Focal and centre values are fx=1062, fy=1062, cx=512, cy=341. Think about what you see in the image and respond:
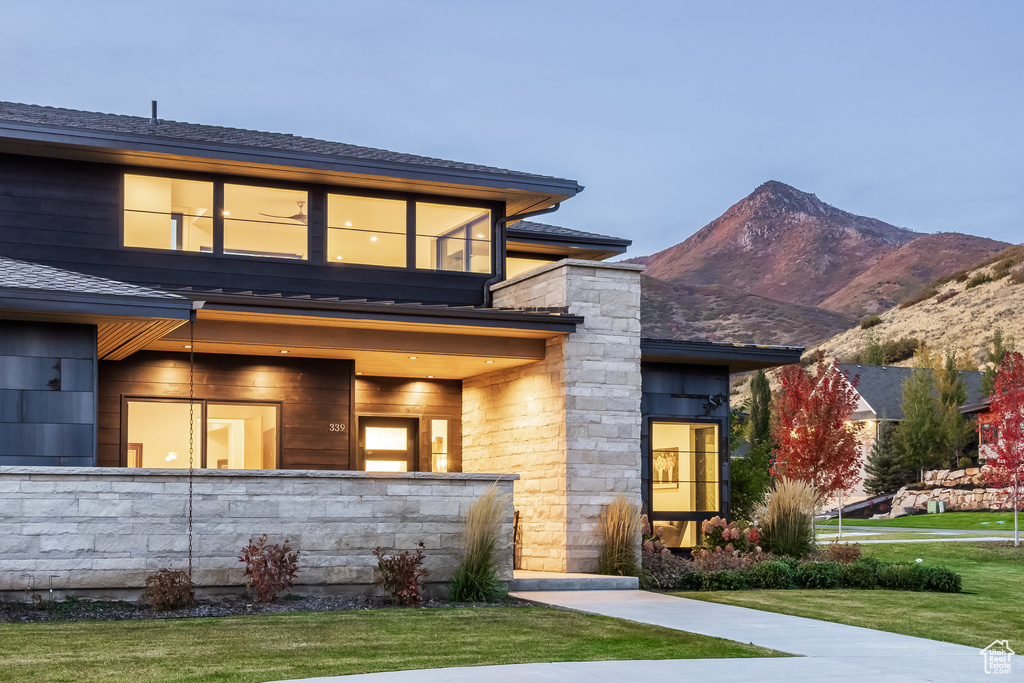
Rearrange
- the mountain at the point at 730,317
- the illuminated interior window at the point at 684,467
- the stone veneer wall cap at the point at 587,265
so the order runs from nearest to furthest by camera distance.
A: the stone veneer wall cap at the point at 587,265
the illuminated interior window at the point at 684,467
the mountain at the point at 730,317

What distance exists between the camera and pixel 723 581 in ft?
46.8

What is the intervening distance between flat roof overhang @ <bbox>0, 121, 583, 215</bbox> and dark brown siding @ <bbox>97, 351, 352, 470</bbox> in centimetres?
278

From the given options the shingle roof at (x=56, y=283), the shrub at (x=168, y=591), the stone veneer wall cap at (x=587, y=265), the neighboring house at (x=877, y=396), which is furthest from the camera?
the neighboring house at (x=877, y=396)

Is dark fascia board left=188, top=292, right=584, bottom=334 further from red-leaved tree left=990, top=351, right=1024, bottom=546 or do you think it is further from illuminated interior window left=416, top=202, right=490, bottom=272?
red-leaved tree left=990, top=351, right=1024, bottom=546

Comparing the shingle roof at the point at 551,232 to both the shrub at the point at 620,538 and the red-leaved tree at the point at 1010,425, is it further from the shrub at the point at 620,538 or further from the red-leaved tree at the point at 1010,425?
the red-leaved tree at the point at 1010,425

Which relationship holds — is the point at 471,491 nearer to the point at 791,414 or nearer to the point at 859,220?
the point at 791,414

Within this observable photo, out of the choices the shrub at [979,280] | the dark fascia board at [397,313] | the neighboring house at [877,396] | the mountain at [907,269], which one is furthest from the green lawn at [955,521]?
the mountain at [907,269]

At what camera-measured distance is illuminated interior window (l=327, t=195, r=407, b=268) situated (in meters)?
16.5

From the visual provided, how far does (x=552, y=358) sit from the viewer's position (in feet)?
50.5

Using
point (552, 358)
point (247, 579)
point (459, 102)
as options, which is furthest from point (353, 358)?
point (459, 102)

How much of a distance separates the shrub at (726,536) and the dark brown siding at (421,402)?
4.23 metres

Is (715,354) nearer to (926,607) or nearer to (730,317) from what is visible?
(926,607)

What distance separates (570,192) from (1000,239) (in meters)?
127

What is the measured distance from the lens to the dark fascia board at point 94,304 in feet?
38.1
